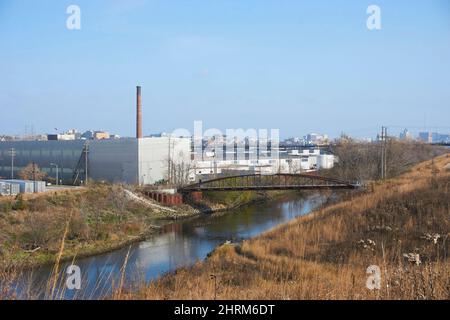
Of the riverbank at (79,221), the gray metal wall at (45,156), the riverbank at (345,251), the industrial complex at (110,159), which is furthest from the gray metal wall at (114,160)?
the riverbank at (345,251)

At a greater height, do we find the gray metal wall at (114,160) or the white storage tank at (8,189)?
the gray metal wall at (114,160)

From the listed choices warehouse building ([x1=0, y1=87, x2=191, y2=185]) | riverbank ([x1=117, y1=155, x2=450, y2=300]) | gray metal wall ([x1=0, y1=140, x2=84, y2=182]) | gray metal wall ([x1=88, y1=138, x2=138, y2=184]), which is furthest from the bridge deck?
riverbank ([x1=117, y1=155, x2=450, y2=300])

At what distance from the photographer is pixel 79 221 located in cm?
1747

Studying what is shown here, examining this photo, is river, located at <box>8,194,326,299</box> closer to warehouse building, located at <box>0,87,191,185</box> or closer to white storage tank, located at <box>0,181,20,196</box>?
warehouse building, located at <box>0,87,191,185</box>

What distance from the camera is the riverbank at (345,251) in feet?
13.4

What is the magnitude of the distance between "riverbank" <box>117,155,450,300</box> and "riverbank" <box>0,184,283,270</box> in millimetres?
5590

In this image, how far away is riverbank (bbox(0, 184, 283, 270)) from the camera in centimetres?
1508

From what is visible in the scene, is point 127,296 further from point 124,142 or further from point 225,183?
point 225,183

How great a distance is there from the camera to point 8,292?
249 cm

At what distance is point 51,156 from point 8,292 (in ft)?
101

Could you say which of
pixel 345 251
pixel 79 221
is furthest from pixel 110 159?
pixel 345 251

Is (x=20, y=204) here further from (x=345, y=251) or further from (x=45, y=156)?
(x=345, y=251)

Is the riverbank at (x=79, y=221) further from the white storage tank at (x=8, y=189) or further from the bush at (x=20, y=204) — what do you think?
the white storage tank at (x=8, y=189)

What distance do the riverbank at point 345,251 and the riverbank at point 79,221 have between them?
220 inches
